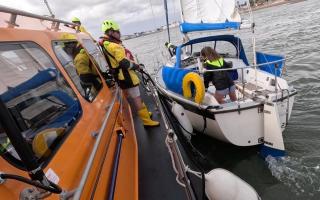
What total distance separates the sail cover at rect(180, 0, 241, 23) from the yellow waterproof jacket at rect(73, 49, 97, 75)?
423 cm

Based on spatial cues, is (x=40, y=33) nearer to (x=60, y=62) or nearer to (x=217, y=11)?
(x=60, y=62)

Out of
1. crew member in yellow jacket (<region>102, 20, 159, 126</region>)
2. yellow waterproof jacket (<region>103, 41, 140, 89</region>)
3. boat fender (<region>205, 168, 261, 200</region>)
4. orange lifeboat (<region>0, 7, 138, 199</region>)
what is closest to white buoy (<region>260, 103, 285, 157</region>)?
boat fender (<region>205, 168, 261, 200</region>)

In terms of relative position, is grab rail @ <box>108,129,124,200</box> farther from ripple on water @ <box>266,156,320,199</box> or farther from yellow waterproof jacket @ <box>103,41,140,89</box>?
ripple on water @ <box>266,156,320,199</box>

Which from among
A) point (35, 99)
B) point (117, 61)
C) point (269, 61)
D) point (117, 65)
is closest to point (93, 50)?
point (117, 65)

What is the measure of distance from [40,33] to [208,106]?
9.73ft

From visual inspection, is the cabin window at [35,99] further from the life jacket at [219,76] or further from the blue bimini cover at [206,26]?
the blue bimini cover at [206,26]

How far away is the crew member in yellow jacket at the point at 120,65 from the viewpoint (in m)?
3.66

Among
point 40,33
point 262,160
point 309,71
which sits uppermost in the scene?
point 40,33

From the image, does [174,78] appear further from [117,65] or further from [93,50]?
[117,65]

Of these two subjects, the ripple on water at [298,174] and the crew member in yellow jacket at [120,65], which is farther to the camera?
the ripple on water at [298,174]

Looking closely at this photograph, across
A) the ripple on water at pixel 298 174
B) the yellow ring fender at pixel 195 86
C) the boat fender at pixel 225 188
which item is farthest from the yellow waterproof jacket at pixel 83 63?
the ripple on water at pixel 298 174

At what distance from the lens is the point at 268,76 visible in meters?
5.24

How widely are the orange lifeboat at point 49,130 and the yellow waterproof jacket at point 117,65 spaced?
3.23 feet

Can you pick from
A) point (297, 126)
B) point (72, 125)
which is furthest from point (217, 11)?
point (72, 125)
